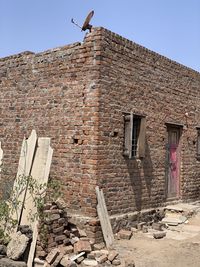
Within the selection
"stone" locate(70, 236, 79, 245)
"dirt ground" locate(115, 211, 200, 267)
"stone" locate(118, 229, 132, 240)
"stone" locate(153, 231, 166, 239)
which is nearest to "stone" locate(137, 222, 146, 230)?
"dirt ground" locate(115, 211, 200, 267)

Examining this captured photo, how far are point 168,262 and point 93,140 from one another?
2.64 m

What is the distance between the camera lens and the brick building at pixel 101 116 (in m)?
7.57

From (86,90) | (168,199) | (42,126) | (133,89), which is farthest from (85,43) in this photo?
(168,199)

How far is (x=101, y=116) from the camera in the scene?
7.52 metres

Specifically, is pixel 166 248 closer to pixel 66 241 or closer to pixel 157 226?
pixel 157 226

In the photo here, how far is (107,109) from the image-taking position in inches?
302

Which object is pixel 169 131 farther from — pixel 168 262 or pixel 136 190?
pixel 168 262

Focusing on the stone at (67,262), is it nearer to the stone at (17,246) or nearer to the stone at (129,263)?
the stone at (17,246)

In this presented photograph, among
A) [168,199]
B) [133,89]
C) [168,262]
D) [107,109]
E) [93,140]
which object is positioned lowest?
[168,262]

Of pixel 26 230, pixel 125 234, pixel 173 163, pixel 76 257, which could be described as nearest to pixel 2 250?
pixel 26 230

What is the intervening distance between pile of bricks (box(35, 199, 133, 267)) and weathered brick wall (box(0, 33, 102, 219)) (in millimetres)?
747

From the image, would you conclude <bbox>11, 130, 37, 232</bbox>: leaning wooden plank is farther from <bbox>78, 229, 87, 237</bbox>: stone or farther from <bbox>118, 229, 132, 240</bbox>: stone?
<bbox>118, 229, 132, 240</bbox>: stone

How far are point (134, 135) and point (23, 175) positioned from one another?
9.27ft

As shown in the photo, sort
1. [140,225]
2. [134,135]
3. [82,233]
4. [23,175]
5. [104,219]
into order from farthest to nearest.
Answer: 1. [134,135]
2. [140,225]
3. [104,219]
4. [82,233]
5. [23,175]
